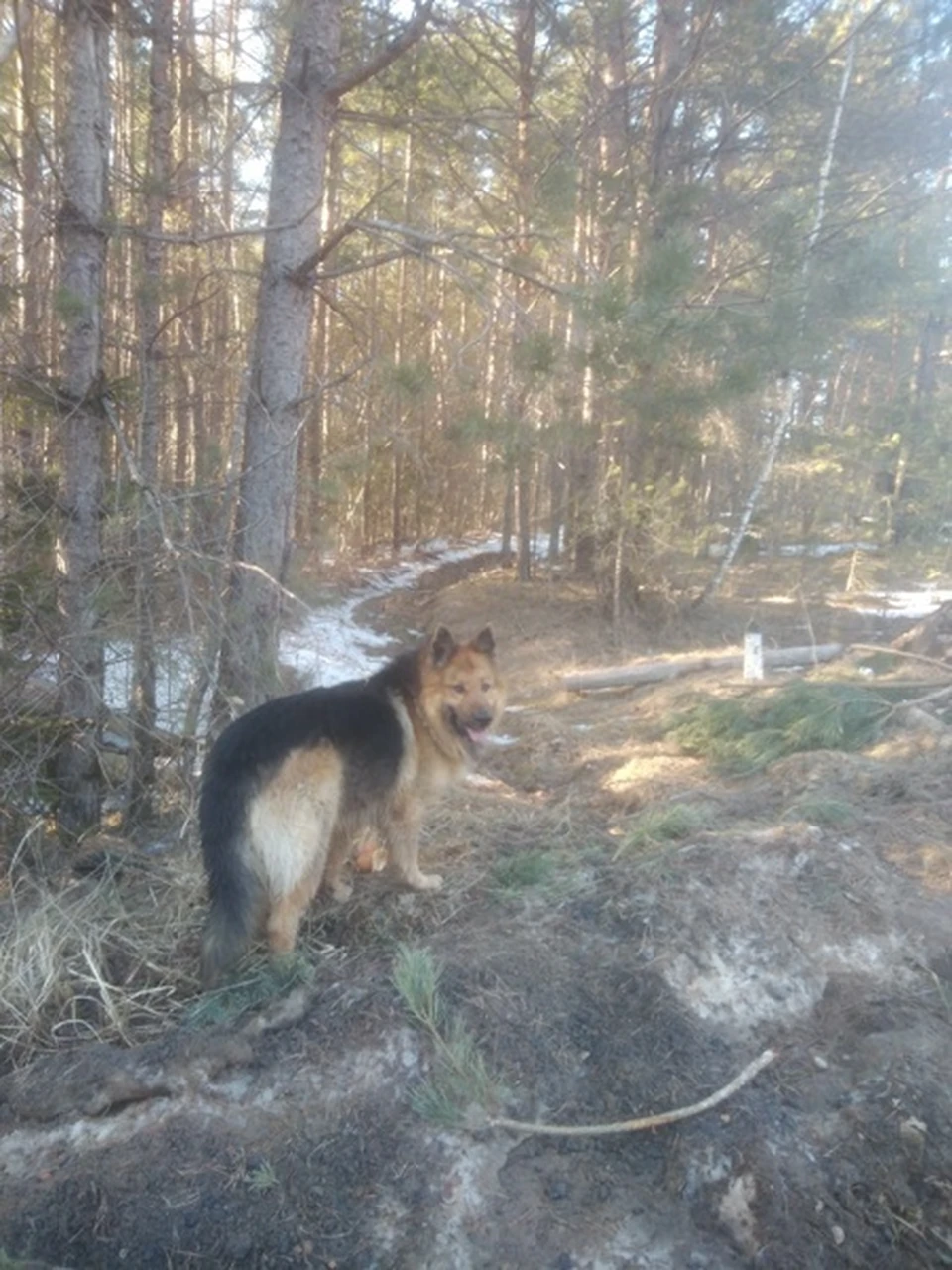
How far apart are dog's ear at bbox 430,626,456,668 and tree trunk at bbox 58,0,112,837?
232 centimetres

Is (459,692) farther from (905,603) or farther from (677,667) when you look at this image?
(905,603)

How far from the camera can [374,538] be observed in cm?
2325

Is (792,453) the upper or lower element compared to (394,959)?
upper

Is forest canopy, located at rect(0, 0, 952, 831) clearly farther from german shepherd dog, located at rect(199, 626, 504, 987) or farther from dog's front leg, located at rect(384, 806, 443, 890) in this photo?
dog's front leg, located at rect(384, 806, 443, 890)

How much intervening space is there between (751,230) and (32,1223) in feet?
43.1

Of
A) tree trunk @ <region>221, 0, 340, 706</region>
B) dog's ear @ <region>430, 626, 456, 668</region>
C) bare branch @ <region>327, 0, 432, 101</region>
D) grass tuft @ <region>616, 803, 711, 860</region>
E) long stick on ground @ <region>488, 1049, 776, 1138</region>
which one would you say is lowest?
long stick on ground @ <region>488, 1049, 776, 1138</region>

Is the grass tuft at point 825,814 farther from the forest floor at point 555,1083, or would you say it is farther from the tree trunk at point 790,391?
the tree trunk at point 790,391

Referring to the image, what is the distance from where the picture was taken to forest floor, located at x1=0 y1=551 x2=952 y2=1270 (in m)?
2.87

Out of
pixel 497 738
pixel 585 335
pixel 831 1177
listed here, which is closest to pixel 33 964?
pixel 831 1177

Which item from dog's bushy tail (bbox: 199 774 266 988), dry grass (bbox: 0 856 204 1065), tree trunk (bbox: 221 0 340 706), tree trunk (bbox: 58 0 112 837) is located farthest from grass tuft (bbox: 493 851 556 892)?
tree trunk (bbox: 58 0 112 837)

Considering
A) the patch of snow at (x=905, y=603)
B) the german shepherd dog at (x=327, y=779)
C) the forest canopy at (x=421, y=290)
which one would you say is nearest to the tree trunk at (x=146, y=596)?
the forest canopy at (x=421, y=290)

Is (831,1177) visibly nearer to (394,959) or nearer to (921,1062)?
(921,1062)

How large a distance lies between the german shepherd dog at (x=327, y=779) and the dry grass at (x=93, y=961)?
366 millimetres

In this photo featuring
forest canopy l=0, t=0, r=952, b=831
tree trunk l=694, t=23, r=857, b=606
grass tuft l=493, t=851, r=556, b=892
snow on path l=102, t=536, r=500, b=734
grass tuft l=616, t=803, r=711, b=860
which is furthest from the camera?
tree trunk l=694, t=23, r=857, b=606
